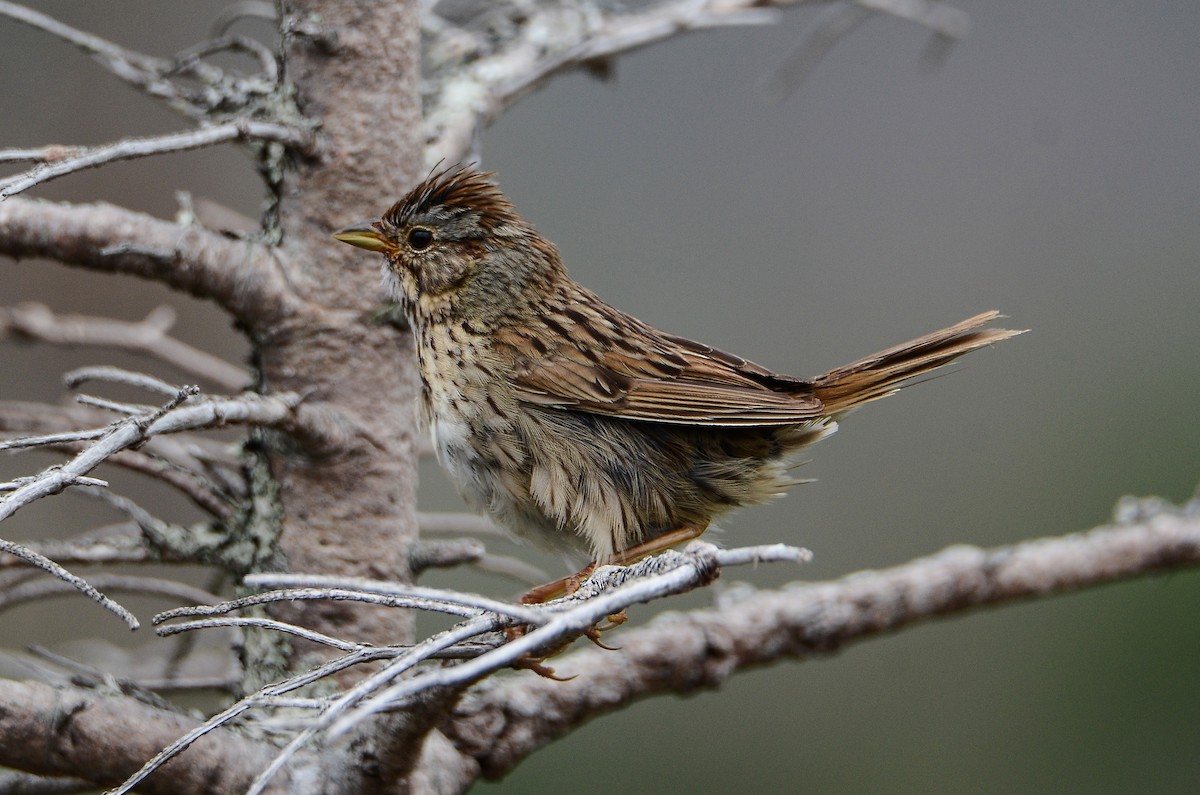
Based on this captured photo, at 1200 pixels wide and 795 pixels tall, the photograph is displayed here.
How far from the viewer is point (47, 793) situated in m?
2.26

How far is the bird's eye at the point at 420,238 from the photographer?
9.78 ft

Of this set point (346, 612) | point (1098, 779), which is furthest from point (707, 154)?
point (346, 612)

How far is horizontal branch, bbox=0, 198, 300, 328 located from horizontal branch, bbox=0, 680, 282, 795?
0.77 metres

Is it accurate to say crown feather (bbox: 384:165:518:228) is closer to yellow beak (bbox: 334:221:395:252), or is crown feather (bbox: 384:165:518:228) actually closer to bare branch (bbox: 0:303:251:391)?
yellow beak (bbox: 334:221:395:252)

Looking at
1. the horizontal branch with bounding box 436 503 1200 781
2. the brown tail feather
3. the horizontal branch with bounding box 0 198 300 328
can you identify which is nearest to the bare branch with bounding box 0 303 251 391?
the horizontal branch with bounding box 0 198 300 328

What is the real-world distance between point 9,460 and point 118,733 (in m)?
3.99

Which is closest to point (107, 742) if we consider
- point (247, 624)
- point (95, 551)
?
point (95, 551)

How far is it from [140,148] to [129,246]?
25 cm

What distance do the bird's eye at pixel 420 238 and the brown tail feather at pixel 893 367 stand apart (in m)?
1.06

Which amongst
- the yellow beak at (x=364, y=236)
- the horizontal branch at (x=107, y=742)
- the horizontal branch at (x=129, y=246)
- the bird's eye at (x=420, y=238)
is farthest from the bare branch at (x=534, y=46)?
the horizontal branch at (x=107, y=742)

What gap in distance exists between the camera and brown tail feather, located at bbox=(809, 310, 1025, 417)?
287 cm

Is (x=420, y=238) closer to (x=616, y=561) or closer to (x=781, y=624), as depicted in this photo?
(x=616, y=561)

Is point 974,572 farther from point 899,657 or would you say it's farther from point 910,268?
point 910,268

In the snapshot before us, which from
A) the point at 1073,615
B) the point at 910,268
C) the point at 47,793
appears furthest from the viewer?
the point at 910,268
